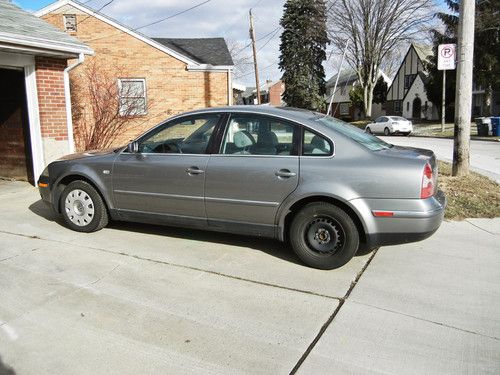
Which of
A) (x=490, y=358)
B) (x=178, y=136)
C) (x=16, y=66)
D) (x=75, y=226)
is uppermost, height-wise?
(x=16, y=66)

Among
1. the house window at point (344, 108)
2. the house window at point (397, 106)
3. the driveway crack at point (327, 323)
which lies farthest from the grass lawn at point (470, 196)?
the house window at point (344, 108)

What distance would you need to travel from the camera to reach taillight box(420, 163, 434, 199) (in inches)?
158

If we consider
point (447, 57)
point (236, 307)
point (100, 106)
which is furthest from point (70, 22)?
point (236, 307)

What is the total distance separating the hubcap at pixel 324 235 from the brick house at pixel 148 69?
39.7 feet

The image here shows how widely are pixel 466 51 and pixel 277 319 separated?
262 inches

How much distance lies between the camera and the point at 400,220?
4.05 metres

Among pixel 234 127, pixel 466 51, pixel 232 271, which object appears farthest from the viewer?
pixel 466 51

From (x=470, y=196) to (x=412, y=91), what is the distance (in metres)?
45.1

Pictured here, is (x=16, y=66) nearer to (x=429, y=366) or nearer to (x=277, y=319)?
(x=277, y=319)

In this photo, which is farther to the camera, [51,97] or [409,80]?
[409,80]

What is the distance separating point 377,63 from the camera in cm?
4350

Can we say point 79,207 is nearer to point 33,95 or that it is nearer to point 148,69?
point 33,95

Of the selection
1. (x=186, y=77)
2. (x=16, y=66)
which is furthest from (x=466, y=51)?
(x=186, y=77)

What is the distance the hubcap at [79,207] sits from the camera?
5.43 m
